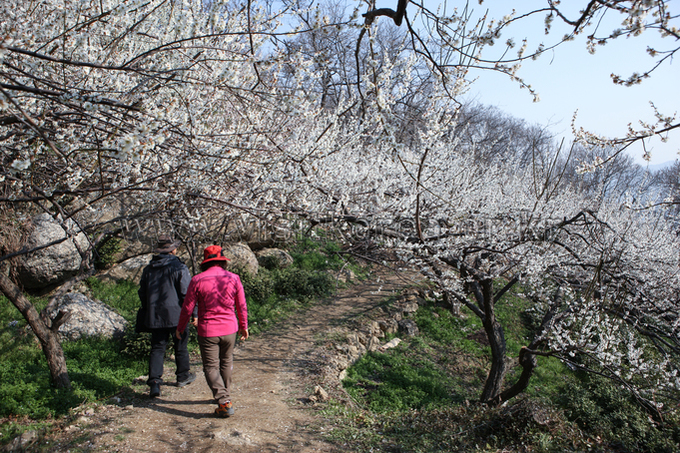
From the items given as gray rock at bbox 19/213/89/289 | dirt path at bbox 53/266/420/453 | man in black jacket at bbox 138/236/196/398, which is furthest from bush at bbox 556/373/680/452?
gray rock at bbox 19/213/89/289

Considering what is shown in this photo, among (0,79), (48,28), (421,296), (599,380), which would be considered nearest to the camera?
(48,28)

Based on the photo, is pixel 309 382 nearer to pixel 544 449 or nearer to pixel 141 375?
pixel 141 375

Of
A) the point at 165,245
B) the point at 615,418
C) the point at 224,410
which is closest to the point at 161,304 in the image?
the point at 165,245

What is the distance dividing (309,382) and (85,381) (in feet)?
8.80

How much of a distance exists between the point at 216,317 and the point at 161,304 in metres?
0.91

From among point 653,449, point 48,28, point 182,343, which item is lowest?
point 653,449

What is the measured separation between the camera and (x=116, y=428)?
350 cm

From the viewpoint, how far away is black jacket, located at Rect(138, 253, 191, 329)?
427cm

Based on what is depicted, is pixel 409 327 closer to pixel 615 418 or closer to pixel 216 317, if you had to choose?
pixel 615 418

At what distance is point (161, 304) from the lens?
429cm

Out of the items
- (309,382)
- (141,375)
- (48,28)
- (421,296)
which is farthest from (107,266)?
(421,296)

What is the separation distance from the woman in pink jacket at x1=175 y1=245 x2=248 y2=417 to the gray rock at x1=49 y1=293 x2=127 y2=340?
7.57ft

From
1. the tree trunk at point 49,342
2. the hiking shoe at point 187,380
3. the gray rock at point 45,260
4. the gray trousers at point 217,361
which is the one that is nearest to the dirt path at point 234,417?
the hiking shoe at point 187,380

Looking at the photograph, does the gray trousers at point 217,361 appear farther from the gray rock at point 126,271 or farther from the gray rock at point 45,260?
the gray rock at point 126,271
